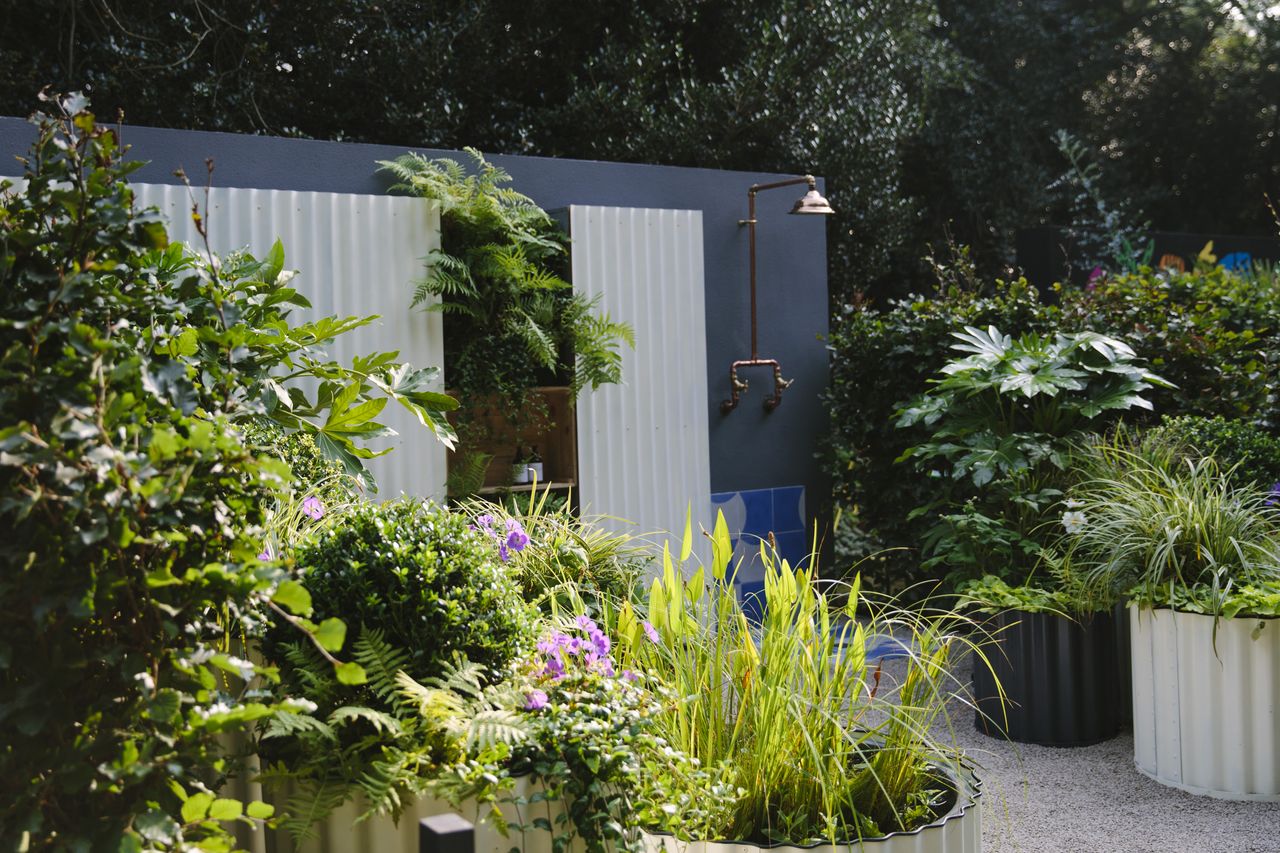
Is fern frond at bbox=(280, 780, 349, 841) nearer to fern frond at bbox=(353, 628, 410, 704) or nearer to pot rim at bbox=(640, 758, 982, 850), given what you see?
fern frond at bbox=(353, 628, 410, 704)

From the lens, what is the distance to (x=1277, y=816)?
12.4 ft

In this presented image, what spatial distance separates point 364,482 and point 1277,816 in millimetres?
3172

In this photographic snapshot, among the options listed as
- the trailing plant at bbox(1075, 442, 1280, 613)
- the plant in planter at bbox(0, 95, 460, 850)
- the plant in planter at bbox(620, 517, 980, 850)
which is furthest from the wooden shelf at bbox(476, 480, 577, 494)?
the plant in planter at bbox(0, 95, 460, 850)

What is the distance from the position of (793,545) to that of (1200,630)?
10.2 feet

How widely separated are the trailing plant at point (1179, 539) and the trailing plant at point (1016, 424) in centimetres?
47

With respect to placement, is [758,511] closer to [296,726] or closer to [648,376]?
[648,376]

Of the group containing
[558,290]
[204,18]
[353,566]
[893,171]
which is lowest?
[353,566]

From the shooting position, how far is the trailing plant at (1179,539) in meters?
4.10

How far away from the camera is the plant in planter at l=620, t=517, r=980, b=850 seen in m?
2.34

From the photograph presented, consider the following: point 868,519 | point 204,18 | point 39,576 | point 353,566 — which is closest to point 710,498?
point 868,519

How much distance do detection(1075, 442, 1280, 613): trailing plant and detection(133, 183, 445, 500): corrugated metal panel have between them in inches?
111

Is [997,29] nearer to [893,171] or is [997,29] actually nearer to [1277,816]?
[893,171]

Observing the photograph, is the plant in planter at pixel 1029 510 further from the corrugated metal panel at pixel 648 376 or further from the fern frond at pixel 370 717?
the fern frond at pixel 370 717

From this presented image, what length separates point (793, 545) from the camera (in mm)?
6875
